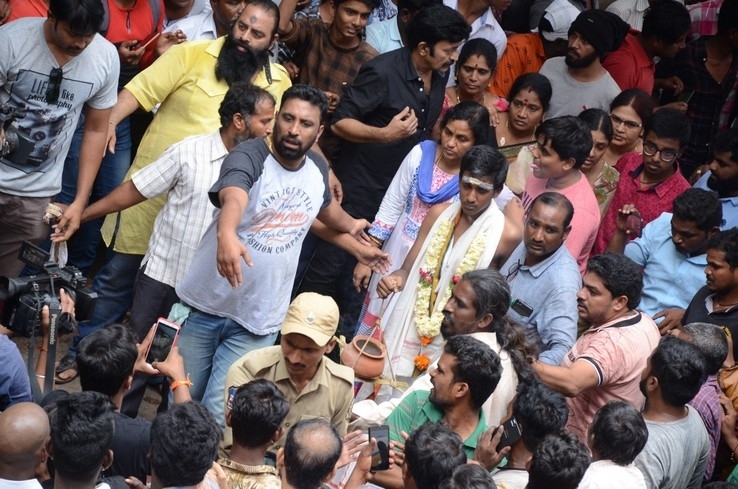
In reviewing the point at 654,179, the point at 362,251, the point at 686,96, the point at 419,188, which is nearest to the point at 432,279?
the point at 362,251

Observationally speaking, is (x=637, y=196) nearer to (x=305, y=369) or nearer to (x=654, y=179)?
(x=654, y=179)

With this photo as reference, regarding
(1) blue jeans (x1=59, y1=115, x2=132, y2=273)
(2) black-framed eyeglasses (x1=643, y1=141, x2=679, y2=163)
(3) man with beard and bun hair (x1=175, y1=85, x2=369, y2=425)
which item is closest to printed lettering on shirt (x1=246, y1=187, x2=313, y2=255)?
(3) man with beard and bun hair (x1=175, y1=85, x2=369, y2=425)

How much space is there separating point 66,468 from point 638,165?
460 centimetres

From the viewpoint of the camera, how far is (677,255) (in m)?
6.49

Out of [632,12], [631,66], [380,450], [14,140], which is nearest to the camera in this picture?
[380,450]

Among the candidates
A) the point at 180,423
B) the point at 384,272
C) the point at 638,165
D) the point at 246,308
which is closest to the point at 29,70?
the point at 246,308

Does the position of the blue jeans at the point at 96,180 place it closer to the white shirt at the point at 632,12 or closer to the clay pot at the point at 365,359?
the clay pot at the point at 365,359

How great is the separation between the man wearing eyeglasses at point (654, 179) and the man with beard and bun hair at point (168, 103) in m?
2.43

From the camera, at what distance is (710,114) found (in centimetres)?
859

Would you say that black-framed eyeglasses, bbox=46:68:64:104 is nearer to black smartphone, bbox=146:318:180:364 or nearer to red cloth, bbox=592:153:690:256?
black smartphone, bbox=146:318:180:364

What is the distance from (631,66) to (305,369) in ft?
14.9

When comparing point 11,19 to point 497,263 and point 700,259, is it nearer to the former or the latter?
point 497,263

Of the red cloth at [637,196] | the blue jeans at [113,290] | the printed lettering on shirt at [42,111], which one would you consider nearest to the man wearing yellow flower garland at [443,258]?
the red cloth at [637,196]

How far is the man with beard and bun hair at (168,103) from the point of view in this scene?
21.0ft
